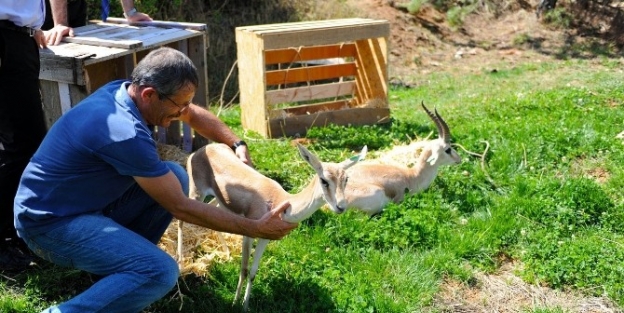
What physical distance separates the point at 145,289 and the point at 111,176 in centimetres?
63

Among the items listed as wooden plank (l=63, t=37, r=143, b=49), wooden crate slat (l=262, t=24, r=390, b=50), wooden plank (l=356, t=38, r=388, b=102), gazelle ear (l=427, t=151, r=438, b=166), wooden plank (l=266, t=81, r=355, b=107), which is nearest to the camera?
wooden plank (l=63, t=37, r=143, b=49)

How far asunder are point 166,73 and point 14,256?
2074mm

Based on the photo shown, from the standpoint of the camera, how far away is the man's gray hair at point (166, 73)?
3750mm

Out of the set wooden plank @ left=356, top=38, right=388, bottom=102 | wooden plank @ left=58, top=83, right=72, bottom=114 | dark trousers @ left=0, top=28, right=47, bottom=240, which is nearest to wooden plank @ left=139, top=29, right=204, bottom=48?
wooden plank @ left=58, top=83, right=72, bottom=114

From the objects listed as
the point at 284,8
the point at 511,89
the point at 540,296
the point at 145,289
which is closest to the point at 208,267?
the point at 145,289

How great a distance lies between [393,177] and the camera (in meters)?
6.58

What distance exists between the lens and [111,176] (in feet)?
13.1

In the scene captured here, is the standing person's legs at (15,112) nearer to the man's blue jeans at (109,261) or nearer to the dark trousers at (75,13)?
the man's blue jeans at (109,261)

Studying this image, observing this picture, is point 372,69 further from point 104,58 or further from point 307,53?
point 104,58

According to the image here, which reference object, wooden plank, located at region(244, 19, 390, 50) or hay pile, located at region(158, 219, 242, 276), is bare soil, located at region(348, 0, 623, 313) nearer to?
wooden plank, located at region(244, 19, 390, 50)

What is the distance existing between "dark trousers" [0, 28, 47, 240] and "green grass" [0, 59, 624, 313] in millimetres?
632

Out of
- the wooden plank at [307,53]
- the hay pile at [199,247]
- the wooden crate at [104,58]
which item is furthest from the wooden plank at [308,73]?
the hay pile at [199,247]

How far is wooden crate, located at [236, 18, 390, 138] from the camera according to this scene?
839 cm

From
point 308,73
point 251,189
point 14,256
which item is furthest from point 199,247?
point 308,73
